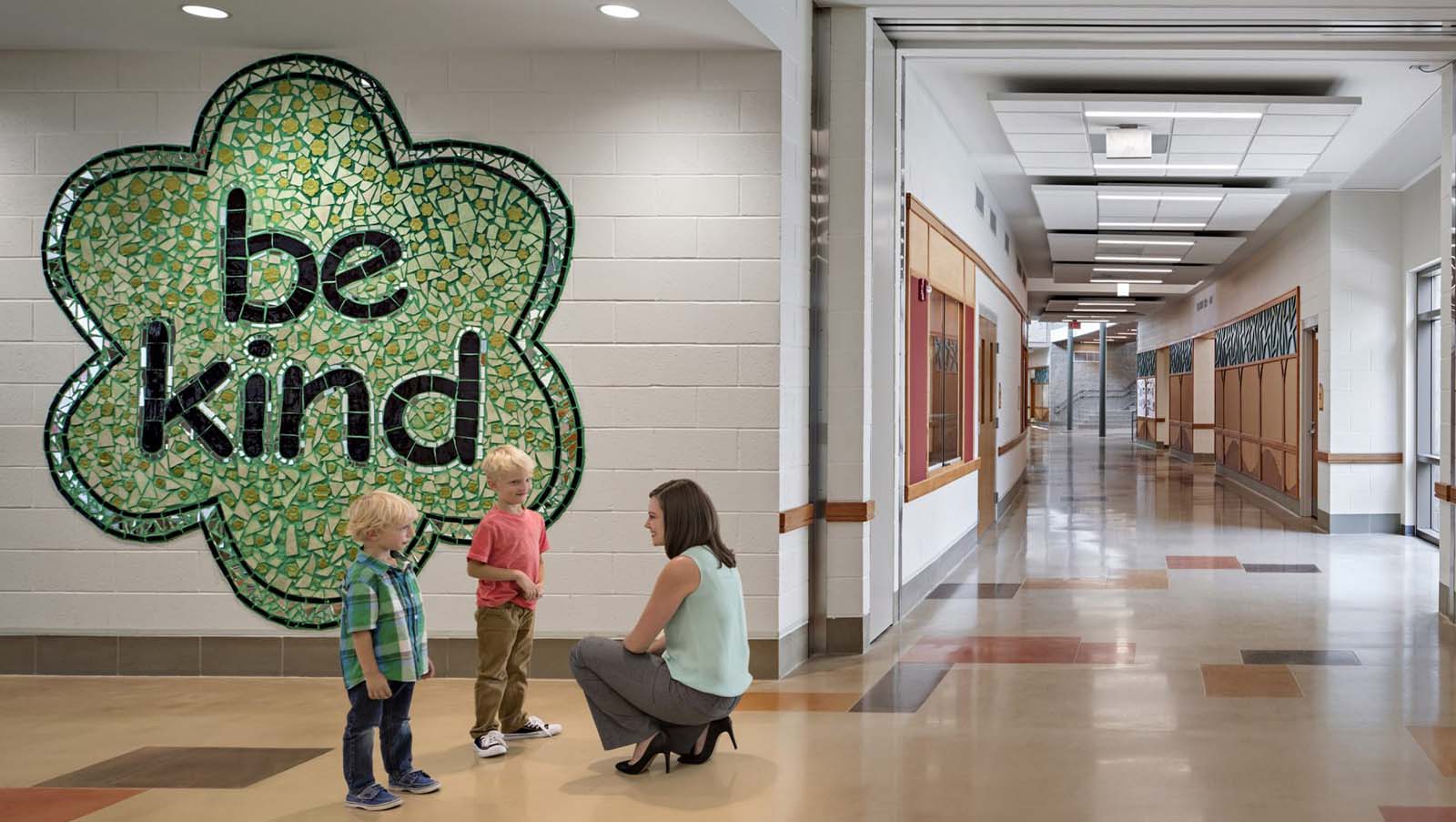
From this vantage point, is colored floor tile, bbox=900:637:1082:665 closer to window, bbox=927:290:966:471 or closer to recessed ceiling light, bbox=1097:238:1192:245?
window, bbox=927:290:966:471

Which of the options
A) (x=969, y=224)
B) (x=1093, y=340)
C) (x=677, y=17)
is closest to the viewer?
(x=677, y=17)

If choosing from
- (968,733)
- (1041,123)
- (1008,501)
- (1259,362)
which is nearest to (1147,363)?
(1259,362)

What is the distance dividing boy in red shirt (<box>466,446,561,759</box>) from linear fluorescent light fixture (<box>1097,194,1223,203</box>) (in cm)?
849

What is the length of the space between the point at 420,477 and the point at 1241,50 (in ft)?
16.6

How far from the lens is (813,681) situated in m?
5.51

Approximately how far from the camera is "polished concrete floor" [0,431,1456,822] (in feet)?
12.4

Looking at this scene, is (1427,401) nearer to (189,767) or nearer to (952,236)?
(952,236)

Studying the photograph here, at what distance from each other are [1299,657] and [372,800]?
466 cm

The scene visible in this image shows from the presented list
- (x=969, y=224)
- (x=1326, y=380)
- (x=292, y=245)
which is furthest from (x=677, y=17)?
(x=1326, y=380)

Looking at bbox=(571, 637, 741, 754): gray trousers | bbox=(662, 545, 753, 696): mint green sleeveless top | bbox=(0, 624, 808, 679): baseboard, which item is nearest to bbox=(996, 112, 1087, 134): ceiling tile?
bbox=(0, 624, 808, 679): baseboard

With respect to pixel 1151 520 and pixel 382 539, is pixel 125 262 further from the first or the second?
pixel 1151 520

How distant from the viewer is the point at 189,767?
13.7ft

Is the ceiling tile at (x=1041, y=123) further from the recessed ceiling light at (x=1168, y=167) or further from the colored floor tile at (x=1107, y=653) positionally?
the colored floor tile at (x=1107, y=653)

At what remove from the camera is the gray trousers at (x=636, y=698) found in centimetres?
396
